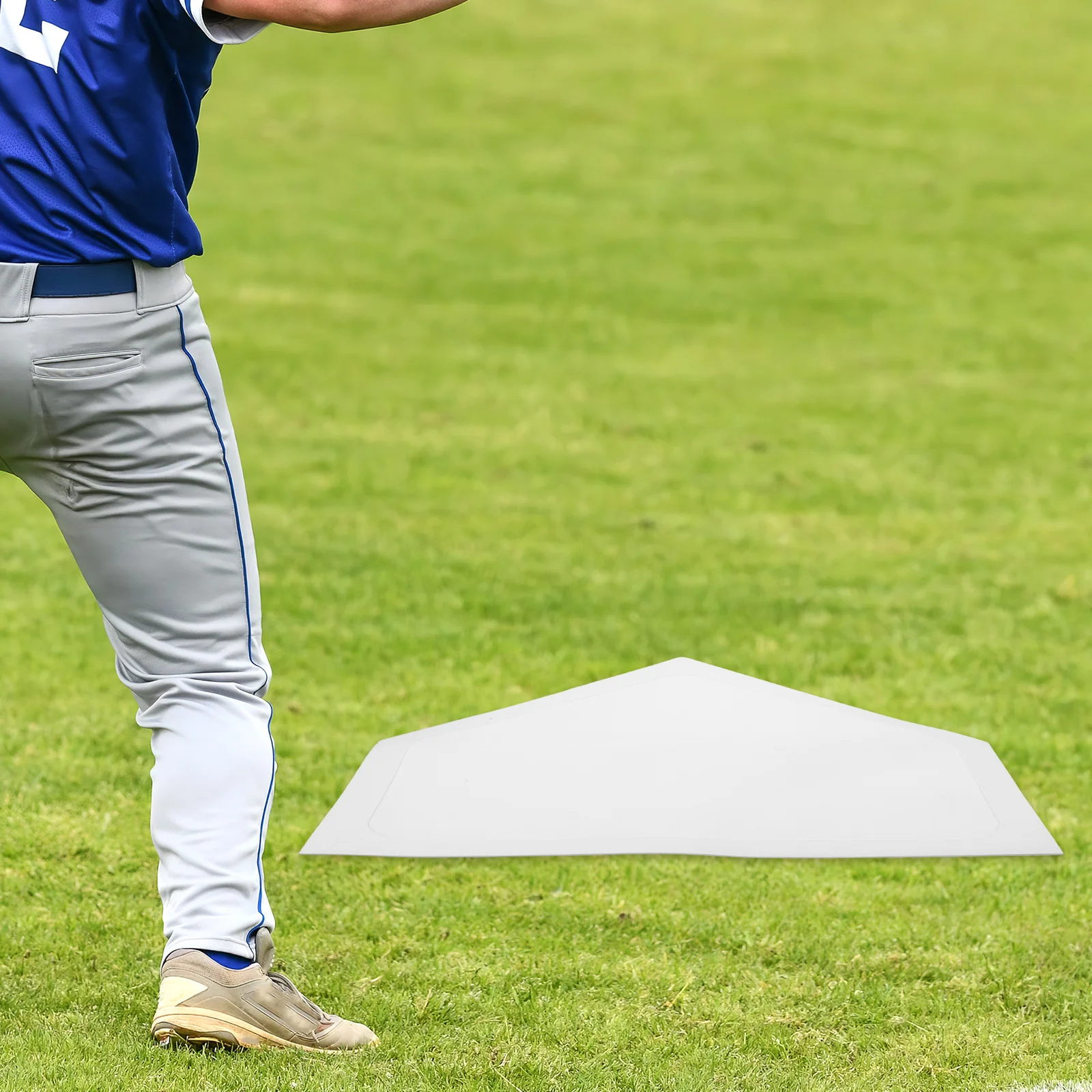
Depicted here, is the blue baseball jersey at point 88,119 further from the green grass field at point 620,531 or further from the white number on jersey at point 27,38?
the green grass field at point 620,531

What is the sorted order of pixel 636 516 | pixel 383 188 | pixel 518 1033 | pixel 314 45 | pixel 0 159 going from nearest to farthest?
pixel 0 159 < pixel 518 1033 < pixel 636 516 < pixel 383 188 < pixel 314 45

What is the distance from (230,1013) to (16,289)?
1.29 metres

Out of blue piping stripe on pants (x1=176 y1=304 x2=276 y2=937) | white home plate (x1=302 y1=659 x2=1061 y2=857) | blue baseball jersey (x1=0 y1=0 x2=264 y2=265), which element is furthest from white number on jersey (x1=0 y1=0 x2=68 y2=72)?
white home plate (x1=302 y1=659 x2=1061 y2=857)

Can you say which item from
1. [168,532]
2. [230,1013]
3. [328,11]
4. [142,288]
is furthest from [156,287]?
[230,1013]

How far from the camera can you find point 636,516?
26.0ft

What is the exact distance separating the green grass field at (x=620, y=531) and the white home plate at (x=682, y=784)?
0.35 ft

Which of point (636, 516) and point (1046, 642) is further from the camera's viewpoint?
point (636, 516)

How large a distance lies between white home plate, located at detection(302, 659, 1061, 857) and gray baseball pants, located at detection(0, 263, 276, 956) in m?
1.13

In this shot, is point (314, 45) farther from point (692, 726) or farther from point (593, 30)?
point (692, 726)

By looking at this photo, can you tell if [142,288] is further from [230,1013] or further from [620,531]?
[620,531]

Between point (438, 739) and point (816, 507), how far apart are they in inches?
143

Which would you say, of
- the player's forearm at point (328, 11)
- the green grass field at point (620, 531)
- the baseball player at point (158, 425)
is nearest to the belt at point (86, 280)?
the baseball player at point (158, 425)

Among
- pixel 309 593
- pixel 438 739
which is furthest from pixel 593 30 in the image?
pixel 438 739

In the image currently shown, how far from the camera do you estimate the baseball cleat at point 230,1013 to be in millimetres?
3055
